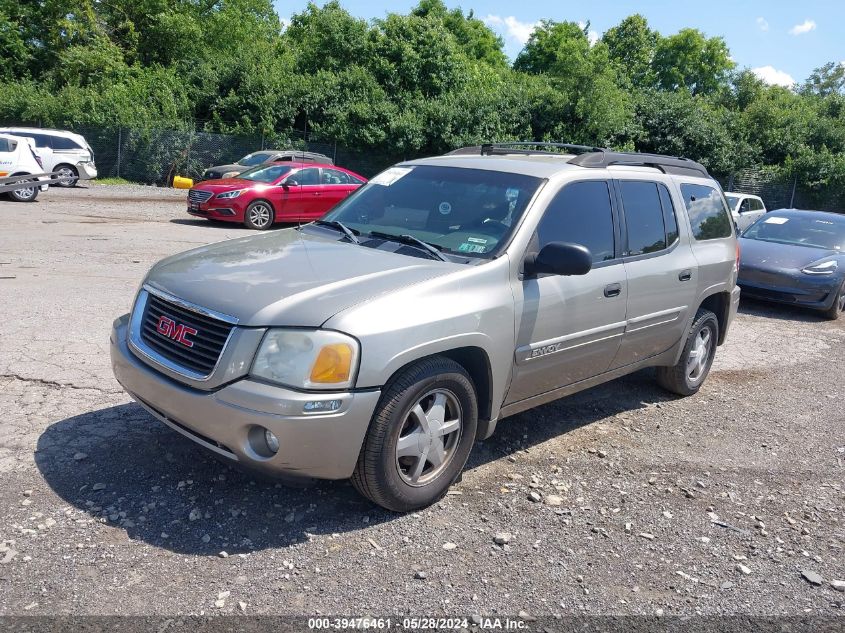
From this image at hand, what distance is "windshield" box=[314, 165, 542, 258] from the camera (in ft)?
14.2

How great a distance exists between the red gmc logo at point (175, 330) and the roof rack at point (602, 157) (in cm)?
270

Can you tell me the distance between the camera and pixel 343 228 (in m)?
4.70

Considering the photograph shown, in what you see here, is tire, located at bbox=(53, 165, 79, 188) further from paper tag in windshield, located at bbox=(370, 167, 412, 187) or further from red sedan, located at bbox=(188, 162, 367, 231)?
paper tag in windshield, located at bbox=(370, 167, 412, 187)

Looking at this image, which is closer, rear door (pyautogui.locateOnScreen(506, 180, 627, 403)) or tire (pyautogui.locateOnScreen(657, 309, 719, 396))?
rear door (pyautogui.locateOnScreen(506, 180, 627, 403))

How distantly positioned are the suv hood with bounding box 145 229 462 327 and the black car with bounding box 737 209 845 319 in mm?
7746

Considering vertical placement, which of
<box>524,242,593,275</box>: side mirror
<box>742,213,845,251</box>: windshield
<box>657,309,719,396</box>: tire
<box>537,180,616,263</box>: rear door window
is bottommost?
<box>657,309,719,396</box>: tire

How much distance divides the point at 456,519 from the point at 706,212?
362cm

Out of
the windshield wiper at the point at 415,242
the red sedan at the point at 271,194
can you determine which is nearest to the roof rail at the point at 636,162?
the windshield wiper at the point at 415,242

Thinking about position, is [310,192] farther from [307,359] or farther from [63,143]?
[307,359]

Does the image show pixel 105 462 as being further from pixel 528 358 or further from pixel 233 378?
pixel 528 358

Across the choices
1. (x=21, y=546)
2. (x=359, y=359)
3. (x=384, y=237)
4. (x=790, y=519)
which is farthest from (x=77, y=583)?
(x=790, y=519)

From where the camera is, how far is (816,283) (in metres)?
10.0

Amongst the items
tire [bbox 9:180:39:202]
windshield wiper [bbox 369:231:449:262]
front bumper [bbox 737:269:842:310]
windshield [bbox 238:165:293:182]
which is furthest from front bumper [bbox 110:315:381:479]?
tire [bbox 9:180:39:202]

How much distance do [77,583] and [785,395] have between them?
5.82 meters
